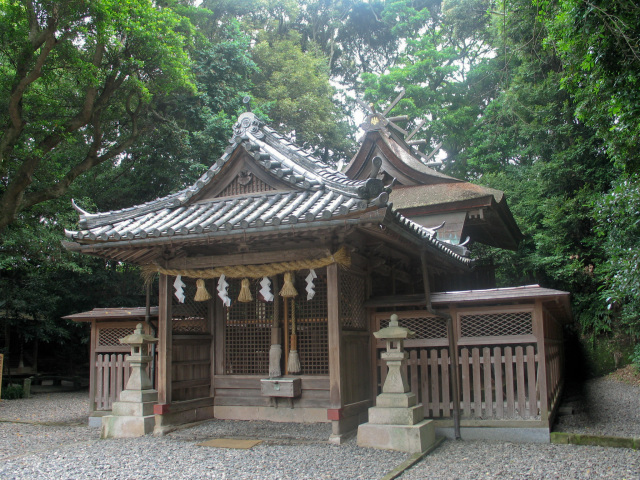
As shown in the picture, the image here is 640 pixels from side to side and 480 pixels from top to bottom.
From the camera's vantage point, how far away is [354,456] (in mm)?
6562

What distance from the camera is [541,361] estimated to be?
764cm

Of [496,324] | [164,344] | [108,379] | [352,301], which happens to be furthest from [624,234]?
[108,379]

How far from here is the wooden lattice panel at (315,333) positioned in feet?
29.1

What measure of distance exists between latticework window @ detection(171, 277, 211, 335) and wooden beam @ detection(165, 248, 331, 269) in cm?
79

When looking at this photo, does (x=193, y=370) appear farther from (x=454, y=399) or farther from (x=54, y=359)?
(x=54, y=359)

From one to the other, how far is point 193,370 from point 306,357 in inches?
79.2

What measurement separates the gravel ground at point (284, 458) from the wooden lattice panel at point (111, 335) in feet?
5.74

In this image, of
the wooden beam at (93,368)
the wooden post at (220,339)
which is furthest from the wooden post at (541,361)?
the wooden beam at (93,368)

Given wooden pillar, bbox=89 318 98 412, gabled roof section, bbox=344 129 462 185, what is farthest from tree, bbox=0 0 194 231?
gabled roof section, bbox=344 129 462 185

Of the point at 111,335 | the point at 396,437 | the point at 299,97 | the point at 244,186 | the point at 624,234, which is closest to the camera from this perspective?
the point at 396,437

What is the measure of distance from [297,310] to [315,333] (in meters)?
0.55

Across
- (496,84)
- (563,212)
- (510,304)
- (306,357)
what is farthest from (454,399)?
(496,84)

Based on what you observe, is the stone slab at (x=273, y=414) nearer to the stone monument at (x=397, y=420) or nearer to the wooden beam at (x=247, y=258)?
the stone monument at (x=397, y=420)

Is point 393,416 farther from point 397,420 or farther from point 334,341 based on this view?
point 334,341
